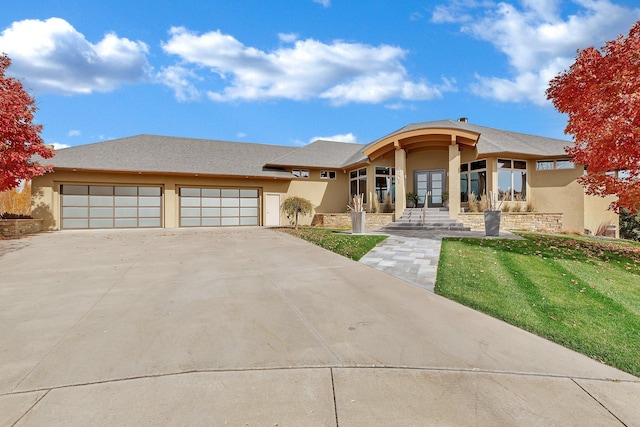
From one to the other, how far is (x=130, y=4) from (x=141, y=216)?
11.1 meters

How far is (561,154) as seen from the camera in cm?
Answer: 1636

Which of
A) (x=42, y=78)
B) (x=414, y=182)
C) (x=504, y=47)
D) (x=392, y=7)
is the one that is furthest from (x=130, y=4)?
(x=414, y=182)

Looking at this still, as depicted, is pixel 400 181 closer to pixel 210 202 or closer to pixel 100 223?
pixel 210 202

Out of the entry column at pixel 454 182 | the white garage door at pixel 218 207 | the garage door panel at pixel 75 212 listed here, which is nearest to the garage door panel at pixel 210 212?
the white garage door at pixel 218 207

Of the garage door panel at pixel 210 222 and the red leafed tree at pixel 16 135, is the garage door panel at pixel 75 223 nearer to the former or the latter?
the red leafed tree at pixel 16 135

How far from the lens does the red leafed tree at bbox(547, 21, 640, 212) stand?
22.6ft

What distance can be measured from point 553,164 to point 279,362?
766 inches

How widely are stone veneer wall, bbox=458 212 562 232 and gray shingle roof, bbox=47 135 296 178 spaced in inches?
419

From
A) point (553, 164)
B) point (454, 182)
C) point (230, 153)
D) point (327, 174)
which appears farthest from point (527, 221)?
point (230, 153)

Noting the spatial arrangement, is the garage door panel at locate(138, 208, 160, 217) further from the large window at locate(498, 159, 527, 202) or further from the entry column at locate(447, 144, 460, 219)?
the large window at locate(498, 159, 527, 202)

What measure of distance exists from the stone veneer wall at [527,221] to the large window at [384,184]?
179 inches

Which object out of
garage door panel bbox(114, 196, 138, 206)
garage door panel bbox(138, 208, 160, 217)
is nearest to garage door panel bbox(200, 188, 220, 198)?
garage door panel bbox(138, 208, 160, 217)

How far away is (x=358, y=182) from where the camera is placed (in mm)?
19750

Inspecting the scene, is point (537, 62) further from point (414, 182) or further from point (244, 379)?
point (244, 379)
